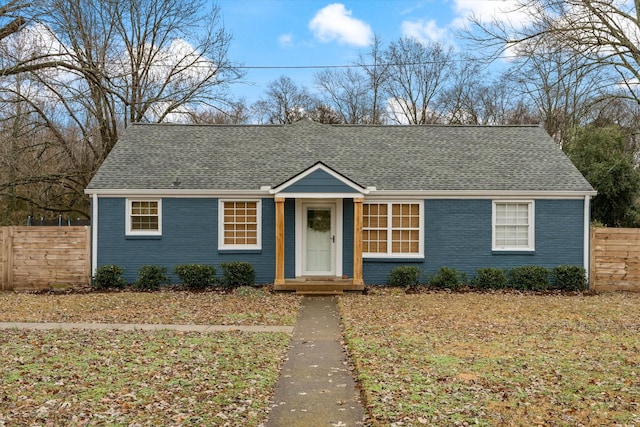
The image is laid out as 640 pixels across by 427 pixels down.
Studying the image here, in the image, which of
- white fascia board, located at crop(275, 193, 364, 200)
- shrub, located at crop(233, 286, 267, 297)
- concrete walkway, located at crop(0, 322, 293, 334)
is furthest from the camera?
white fascia board, located at crop(275, 193, 364, 200)

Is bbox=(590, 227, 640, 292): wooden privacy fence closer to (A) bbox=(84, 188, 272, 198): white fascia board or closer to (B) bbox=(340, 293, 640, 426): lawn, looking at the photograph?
(B) bbox=(340, 293, 640, 426): lawn

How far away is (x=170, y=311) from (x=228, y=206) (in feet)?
17.3

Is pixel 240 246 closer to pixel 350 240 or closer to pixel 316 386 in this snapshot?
pixel 350 240

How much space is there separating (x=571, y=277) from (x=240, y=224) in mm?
10321

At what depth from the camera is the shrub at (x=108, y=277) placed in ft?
53.8

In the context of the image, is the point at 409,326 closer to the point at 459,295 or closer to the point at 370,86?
the point at 459,295

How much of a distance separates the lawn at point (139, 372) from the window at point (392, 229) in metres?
5.44

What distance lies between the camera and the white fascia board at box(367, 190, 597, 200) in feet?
55.2

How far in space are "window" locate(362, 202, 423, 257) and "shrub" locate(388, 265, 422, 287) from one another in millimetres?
615

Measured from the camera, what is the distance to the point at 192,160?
724 inches

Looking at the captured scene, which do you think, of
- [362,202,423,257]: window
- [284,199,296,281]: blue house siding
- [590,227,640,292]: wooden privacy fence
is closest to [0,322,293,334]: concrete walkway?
[284,199,296,281]: blue house siding

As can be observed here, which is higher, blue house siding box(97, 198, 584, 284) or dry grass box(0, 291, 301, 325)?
blue house siding box(97, 198, 584, 284)

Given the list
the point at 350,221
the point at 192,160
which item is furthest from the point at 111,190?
the point at 350,221

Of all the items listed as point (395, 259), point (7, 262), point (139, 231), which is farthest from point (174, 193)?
point (395, 259)
